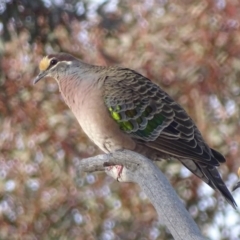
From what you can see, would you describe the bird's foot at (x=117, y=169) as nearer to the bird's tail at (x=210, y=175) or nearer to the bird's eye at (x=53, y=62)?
the bird's tail at (x=210, y=175)

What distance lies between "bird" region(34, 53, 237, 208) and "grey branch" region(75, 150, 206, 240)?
11.4 inches

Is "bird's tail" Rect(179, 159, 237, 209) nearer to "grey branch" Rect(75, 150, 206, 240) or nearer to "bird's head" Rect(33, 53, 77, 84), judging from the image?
"grey branch" Rect(75, 150, 206, 240)

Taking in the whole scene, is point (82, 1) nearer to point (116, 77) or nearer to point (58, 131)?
point (58, 131)

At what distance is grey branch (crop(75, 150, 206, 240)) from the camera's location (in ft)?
10.5

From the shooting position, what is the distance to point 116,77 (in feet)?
14.7

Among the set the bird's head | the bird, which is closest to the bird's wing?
the bird

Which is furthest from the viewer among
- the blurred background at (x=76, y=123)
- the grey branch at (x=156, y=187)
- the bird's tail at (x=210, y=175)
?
the blurred background at (x=76, y=123)

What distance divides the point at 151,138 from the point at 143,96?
0.21 meters

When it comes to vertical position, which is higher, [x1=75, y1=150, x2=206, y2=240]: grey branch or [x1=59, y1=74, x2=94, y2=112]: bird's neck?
[x1=75, y1=150, x2=206, y2=240]: grey branch

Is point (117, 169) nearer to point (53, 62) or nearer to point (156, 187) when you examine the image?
point (156, 187)

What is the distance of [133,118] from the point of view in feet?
14.5

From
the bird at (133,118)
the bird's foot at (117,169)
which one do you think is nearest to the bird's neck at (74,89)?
the bird at (133,118)

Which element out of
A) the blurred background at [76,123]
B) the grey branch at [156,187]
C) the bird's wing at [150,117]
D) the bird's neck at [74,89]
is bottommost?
the blurred background at [76,123]

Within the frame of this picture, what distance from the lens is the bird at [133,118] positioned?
4293 millimetres
